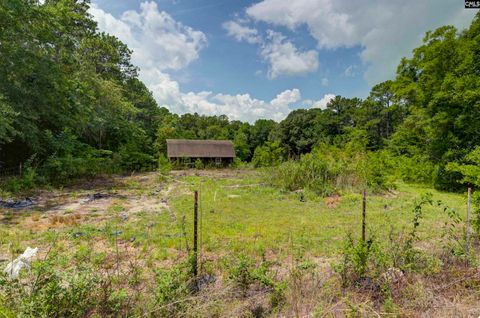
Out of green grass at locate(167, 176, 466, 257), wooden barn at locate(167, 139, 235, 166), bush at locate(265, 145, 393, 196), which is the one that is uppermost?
wooden barn at locate(167, 139, 235, 166)

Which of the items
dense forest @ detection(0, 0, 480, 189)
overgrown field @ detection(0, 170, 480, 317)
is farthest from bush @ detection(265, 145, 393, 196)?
overgrown field @ detection(0, 170, 480, 317)

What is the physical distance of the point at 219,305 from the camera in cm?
246

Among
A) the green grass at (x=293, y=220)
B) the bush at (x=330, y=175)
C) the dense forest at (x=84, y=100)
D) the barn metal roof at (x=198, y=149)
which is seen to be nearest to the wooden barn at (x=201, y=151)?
the barn metal roof at (x=198, y=149)

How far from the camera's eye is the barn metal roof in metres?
25.3

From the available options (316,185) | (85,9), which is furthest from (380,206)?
(85,9)

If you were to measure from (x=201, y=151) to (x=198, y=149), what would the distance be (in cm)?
38

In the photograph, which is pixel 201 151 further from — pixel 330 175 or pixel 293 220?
pixel 293 220

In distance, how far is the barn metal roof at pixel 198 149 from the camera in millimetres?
25337

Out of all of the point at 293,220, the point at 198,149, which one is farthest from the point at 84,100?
the point at 198,149

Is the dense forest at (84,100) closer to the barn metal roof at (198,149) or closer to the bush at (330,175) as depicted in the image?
the bush at (330,175)

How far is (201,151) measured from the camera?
2661 centimetres

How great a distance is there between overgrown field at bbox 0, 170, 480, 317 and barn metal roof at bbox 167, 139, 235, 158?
17.8 meters

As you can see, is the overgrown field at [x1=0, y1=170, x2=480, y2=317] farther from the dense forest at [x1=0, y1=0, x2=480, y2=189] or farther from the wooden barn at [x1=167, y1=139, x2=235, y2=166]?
the wooden barn at [x1=167, y1=139, x2=235, y2=166]

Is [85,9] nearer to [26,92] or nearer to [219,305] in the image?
[26,92]
